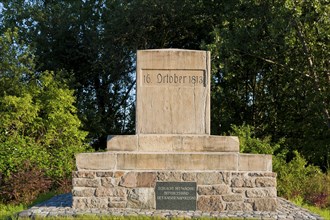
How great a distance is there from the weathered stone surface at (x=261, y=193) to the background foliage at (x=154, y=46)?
4569 millimetres

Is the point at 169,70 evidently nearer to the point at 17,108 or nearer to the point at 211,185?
the point at 211,185

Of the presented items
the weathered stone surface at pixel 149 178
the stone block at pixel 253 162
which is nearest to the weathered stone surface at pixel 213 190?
the stone block at pixel 253 162

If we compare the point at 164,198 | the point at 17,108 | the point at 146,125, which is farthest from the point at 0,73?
the point at 164,198

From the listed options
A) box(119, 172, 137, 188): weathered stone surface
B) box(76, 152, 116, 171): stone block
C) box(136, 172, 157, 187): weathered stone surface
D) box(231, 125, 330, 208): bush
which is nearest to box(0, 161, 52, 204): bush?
box(76, 152, 116, 171): stone block

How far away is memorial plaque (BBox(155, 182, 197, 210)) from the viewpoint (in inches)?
322

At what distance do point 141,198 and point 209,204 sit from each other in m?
1.09

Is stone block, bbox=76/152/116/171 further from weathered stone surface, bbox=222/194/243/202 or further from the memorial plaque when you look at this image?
weathered stone surface, bbox=222/194/243/202

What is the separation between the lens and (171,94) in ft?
30.1

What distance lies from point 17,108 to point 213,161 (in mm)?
7845

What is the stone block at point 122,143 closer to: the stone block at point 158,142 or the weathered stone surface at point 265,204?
the stone block at point 158,142

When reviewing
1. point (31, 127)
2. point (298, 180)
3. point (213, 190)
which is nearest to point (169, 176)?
point (213, 190)

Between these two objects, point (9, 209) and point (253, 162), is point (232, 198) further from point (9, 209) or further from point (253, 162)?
point (9, 209)

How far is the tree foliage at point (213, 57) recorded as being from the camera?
50.5 feet

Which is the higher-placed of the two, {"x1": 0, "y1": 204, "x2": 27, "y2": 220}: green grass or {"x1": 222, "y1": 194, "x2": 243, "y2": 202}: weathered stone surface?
{"x1": 222, "y1": 194, "x2": 243, "y2": 202}: weathered stone surface
